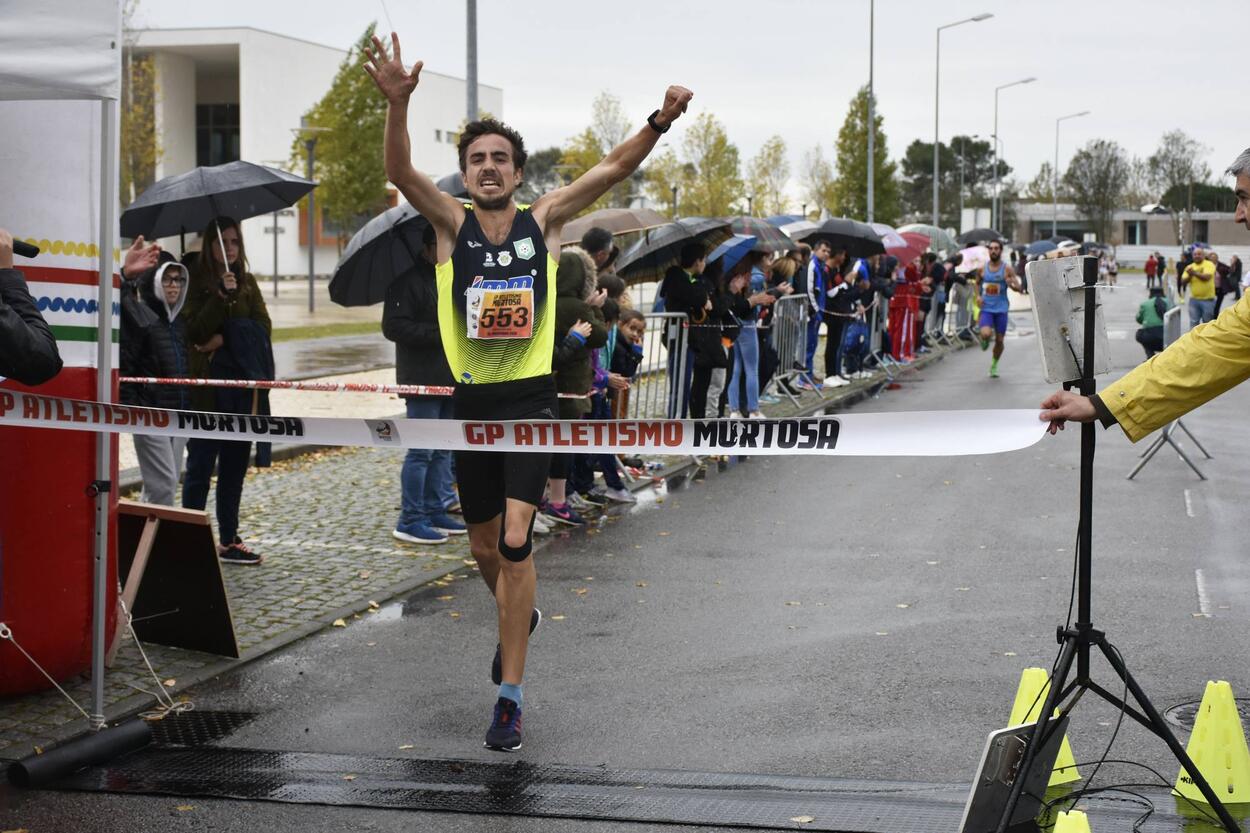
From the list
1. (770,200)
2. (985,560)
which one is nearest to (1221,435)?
(985,560)

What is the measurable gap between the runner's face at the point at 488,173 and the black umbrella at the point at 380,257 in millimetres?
3256

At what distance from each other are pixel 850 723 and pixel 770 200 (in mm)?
71989

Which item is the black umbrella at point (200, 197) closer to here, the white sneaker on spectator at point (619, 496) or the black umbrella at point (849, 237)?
the white sneaker on spectator at point (619, 496)

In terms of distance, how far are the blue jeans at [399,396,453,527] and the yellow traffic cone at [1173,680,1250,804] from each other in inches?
216

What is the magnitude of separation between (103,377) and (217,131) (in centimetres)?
7611

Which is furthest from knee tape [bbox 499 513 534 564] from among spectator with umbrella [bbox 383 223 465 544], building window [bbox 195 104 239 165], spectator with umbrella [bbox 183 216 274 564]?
building window [bbox 195 104 239 165]

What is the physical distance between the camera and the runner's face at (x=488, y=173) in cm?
555

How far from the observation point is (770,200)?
76188 mm

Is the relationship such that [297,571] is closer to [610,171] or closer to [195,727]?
[195,727]

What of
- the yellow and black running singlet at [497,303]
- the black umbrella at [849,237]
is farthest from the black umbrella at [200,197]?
the black umbrella at [849,237]

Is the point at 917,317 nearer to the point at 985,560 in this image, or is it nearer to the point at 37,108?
the point at 985,560

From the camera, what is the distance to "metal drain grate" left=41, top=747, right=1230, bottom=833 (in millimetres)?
4559

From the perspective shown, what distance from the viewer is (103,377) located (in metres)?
5.82

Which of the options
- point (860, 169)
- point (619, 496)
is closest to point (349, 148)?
point (860, 169)
